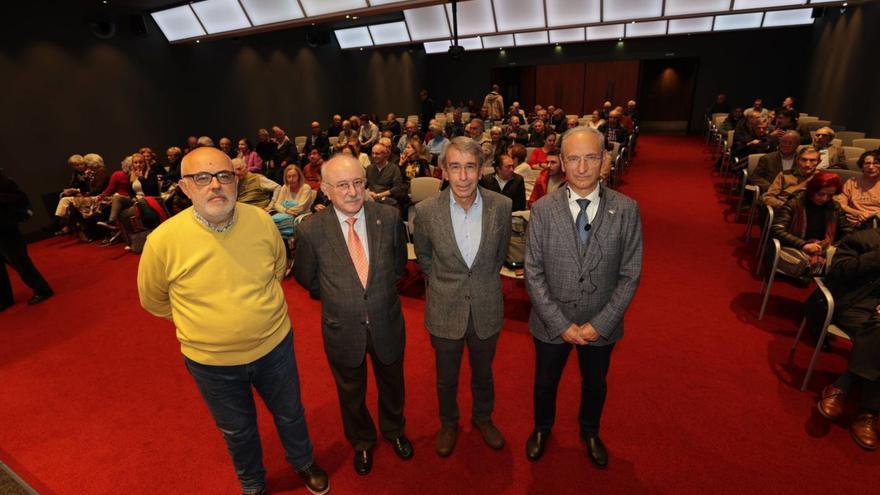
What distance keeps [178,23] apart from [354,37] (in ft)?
21.9

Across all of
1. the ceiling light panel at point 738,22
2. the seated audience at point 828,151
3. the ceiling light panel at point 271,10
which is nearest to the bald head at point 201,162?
the seated audience at point 828,151

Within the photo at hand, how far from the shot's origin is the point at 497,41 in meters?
17.5

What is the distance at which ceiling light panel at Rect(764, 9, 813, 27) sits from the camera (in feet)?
45.5

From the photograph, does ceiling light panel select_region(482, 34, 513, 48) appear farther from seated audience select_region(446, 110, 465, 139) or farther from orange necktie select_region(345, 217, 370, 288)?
orange necktie select_region(345, 217, 370, 288)

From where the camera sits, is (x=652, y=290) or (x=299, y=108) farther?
(x=299, y=108)

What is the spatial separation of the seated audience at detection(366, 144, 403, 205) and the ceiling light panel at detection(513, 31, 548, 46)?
13796 mm

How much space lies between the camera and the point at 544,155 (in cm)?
649

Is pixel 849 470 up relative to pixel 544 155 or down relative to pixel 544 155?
down

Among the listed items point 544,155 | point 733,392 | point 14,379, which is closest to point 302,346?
point 14,379

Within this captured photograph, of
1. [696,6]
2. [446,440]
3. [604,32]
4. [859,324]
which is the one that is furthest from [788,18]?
[446,440]

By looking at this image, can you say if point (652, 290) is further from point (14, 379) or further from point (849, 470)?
point (14, 379)

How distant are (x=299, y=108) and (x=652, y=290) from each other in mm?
12315

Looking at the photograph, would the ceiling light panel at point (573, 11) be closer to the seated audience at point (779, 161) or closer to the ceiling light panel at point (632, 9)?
the ceiling light panel at point (632, 9)

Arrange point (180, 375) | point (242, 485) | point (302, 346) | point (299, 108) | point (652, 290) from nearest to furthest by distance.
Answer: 1. point (242, 485)
2. point (180, 375)
3. point (302, 346)
4. point (652, 290)
5. point (299, 108)
